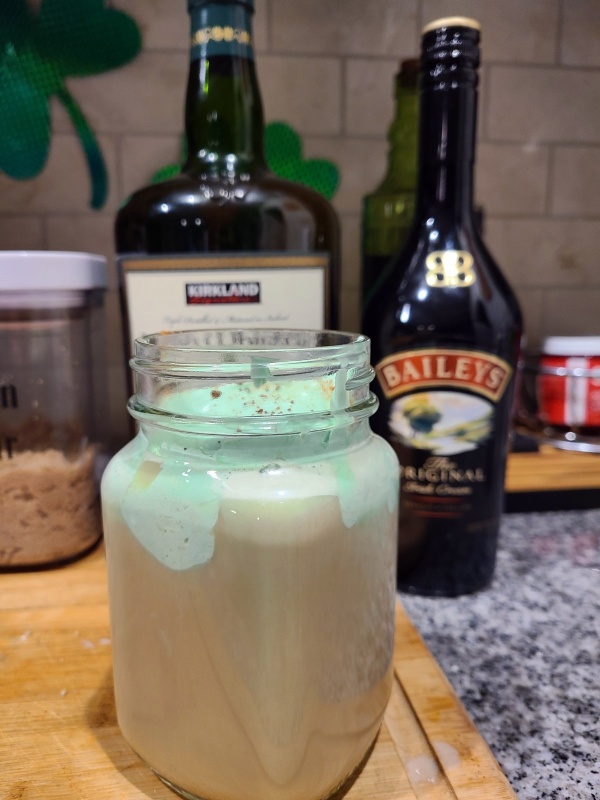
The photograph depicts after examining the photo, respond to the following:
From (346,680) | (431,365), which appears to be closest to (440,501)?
(431,365)

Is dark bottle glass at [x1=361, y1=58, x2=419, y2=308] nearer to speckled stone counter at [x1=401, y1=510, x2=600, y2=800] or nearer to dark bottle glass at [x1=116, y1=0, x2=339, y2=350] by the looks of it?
dark bottle glass at [x1=116, y1=0, x2=339, y2=350]

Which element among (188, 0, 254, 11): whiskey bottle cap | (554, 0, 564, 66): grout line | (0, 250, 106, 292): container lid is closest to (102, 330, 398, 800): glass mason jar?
(0, 250, 106, 292): container lid

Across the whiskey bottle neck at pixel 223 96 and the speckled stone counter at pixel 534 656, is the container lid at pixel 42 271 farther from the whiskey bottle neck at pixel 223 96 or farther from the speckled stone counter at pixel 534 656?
the speckled stone counter at pixel 534 656

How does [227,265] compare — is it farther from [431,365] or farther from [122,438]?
[122,438]

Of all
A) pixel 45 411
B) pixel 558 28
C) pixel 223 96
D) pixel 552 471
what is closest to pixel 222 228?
pixel 223 96

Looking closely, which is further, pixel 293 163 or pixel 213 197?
pixel 293 163

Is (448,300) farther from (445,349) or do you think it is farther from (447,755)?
(447,755)
